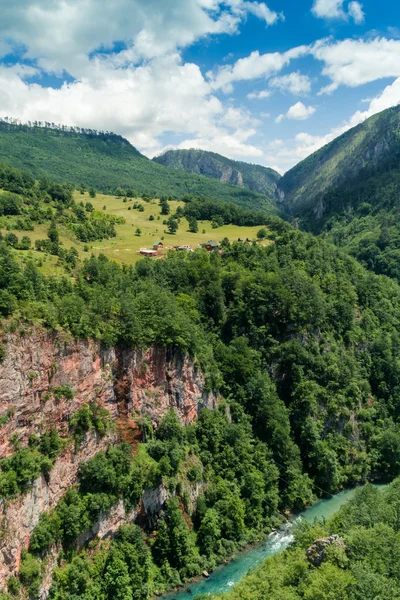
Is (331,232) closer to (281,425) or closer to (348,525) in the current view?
(281,425)

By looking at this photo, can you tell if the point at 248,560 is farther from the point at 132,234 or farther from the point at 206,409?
the point at 132,234

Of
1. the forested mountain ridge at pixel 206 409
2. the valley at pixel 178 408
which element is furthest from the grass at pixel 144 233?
the forested mountain ridge at pixel 206 409

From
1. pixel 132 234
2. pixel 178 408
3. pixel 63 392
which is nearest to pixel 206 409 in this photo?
pixel 178 408

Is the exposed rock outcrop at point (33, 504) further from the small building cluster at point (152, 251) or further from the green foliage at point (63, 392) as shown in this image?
the small building cluster at point (152, 251)

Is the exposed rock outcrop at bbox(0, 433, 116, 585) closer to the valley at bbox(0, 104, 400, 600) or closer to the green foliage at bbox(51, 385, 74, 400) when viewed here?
the valley at bbox(0, 104, 400, 600)

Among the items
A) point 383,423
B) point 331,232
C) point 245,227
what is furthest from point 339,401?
point 331,232
